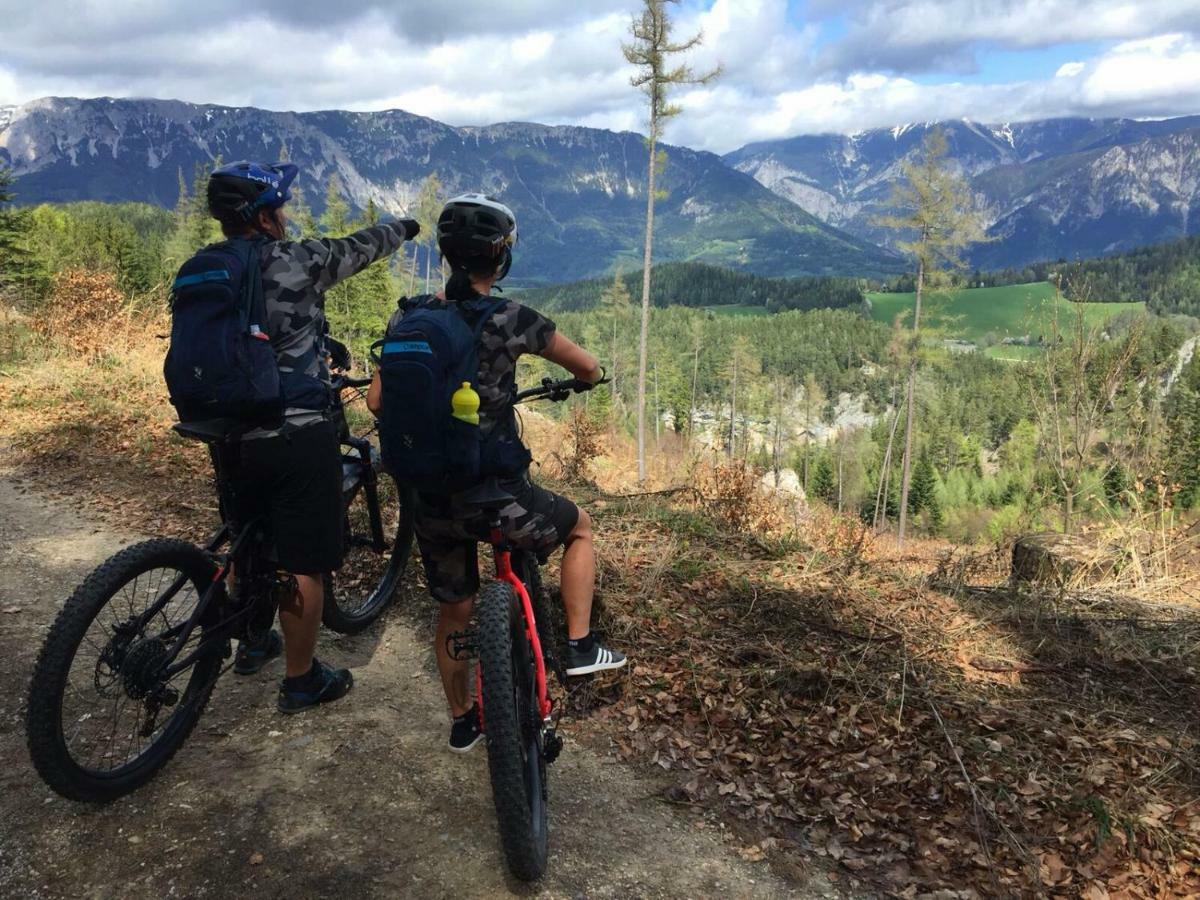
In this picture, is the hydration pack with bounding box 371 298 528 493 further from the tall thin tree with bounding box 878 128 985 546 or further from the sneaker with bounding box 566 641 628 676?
the tall thin tree with bounding box 878 128 985 546

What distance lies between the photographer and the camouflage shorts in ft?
10.3

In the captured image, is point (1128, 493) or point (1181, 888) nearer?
point (1181, 888)

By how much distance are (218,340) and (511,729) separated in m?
2.05

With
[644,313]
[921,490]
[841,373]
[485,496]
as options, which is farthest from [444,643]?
[841,373]

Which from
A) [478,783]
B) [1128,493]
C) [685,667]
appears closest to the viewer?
Result: [478,783]

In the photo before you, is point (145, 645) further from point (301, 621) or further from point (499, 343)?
point (499, 343)

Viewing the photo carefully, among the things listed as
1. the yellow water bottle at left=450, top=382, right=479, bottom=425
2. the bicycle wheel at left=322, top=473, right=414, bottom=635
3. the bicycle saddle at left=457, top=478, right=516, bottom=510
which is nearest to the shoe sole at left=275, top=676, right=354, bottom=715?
the bicycle wheel at left=322, top=473, right=414, bottom=635

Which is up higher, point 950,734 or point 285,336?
point 285,336

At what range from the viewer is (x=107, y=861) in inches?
112

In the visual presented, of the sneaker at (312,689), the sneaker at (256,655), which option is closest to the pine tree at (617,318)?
the sneaker at (256,655)

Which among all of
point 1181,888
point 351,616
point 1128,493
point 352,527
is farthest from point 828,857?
point 1128,493

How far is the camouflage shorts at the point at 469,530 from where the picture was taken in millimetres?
3143

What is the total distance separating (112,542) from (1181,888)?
786 centimetres

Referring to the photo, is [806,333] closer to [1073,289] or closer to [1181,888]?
[1073,289]
